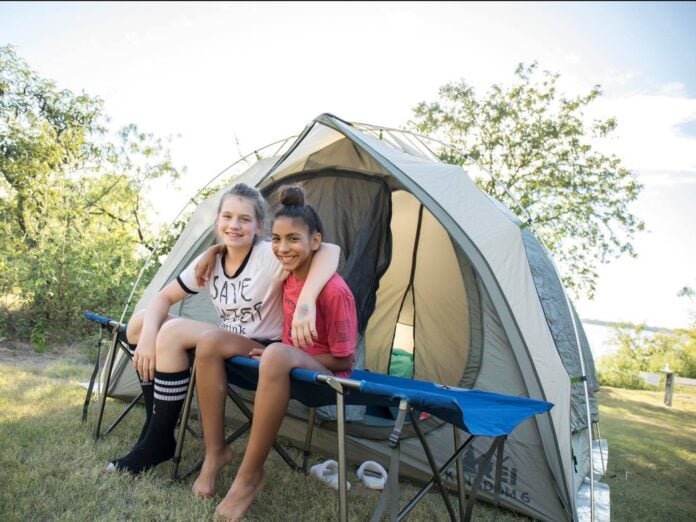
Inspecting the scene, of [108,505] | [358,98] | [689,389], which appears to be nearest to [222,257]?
[108,505]

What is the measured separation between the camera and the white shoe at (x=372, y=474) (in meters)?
2.04

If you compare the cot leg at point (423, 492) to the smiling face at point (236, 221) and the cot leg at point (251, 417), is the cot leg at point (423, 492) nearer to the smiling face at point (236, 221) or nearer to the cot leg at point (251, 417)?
the cot leg at point (251, 417)

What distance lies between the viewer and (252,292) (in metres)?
1.88

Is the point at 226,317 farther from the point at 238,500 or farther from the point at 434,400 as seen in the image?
the point at 434,400

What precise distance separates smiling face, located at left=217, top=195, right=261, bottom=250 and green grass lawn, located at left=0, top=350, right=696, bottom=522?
87 centimetres

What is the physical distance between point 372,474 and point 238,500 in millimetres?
783

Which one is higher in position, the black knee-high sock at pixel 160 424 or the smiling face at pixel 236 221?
the smiling face at pixel 236 221

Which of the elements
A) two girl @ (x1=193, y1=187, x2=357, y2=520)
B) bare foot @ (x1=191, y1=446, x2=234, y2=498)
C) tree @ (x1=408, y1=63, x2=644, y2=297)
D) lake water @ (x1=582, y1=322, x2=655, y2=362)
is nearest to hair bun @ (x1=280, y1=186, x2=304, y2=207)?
two girl @ (x1=193, y1=187, x2=357, y2=520)

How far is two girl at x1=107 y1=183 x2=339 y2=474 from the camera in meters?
1.69

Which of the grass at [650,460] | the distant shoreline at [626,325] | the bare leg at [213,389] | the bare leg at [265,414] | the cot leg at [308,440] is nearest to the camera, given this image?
the bare leg at [265,414]

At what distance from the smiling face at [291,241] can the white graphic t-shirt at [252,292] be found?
0.47ft

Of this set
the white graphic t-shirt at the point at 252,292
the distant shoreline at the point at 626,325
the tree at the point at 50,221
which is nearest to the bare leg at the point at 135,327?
the white graphic t-shirt at the point at 252,292

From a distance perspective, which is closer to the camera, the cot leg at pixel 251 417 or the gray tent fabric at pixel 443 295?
the cot leg at pixel 251 417

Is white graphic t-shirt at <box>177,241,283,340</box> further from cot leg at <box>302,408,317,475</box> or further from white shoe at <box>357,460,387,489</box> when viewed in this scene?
white shoe at <box>357,460,387,489</box>
